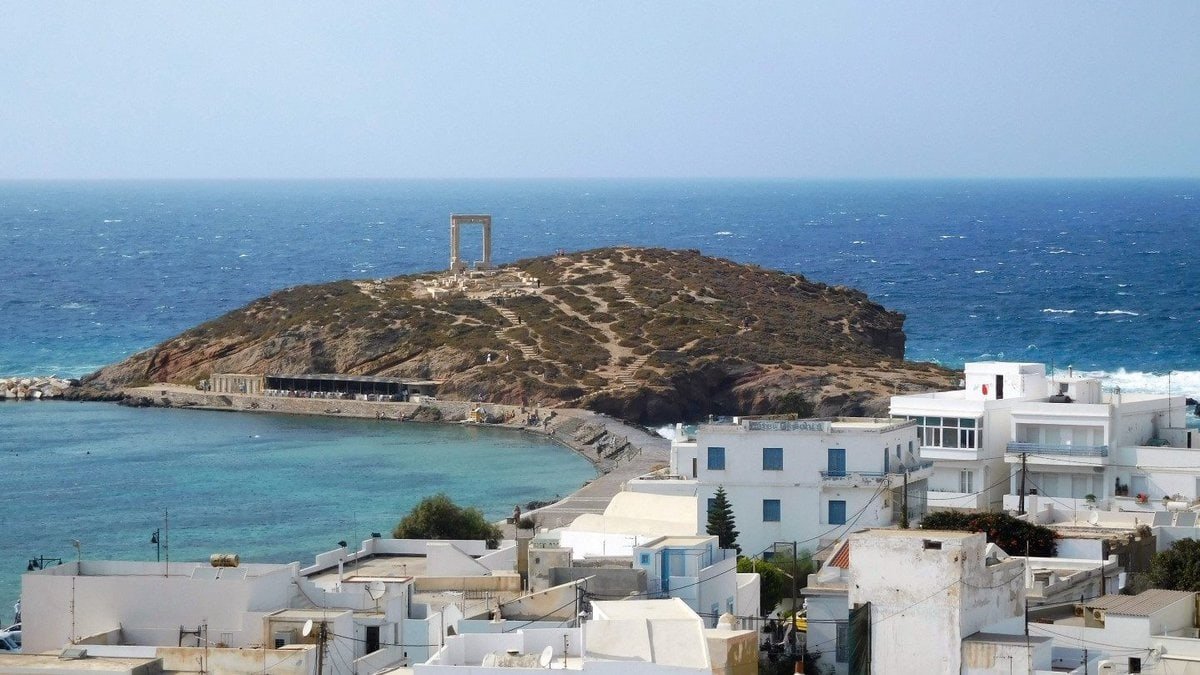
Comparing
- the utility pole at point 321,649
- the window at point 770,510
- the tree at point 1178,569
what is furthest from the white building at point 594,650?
the window at point 770,510

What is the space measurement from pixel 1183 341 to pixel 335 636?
106m

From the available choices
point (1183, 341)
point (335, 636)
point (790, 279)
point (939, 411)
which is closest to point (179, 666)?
point (335, 636)

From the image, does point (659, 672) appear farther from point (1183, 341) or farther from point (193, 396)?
point (1183, 341)

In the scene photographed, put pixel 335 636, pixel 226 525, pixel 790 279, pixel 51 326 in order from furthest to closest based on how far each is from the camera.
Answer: pixel 51 326, pixel 790 279, pixel 226 525, pixel 335 636

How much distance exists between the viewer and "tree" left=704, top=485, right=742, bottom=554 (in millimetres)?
38125

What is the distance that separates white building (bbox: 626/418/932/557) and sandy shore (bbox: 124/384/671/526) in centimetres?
1400

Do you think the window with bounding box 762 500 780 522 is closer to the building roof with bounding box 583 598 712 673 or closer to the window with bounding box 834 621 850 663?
the window with bounding box 834 621 850 663

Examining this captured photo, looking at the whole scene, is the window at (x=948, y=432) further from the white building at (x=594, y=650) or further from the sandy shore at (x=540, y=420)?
the white building at (x=594, y=650)

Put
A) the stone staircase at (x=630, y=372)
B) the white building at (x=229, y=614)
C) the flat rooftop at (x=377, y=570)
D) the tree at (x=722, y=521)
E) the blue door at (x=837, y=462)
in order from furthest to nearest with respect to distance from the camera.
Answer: the stone staircase at (x=630, y=372) < the blue door at (x=837, y=462) < the tree at (x=722, y=521) < the flat rooftop at (x=377, y=570) < the white building at (x=229, y=614)

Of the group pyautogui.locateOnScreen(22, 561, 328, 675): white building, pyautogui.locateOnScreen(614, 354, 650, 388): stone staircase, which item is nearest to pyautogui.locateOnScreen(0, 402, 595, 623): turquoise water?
pyautogui.locateOnScreen(614, 354, 650, 388): stone staircase

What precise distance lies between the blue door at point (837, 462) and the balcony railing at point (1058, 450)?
450 cm

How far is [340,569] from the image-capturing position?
27.4m

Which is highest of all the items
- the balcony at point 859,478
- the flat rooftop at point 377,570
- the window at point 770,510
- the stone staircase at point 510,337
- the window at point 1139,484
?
the flat rooftop at point 377,570

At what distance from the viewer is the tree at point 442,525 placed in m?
47.1
